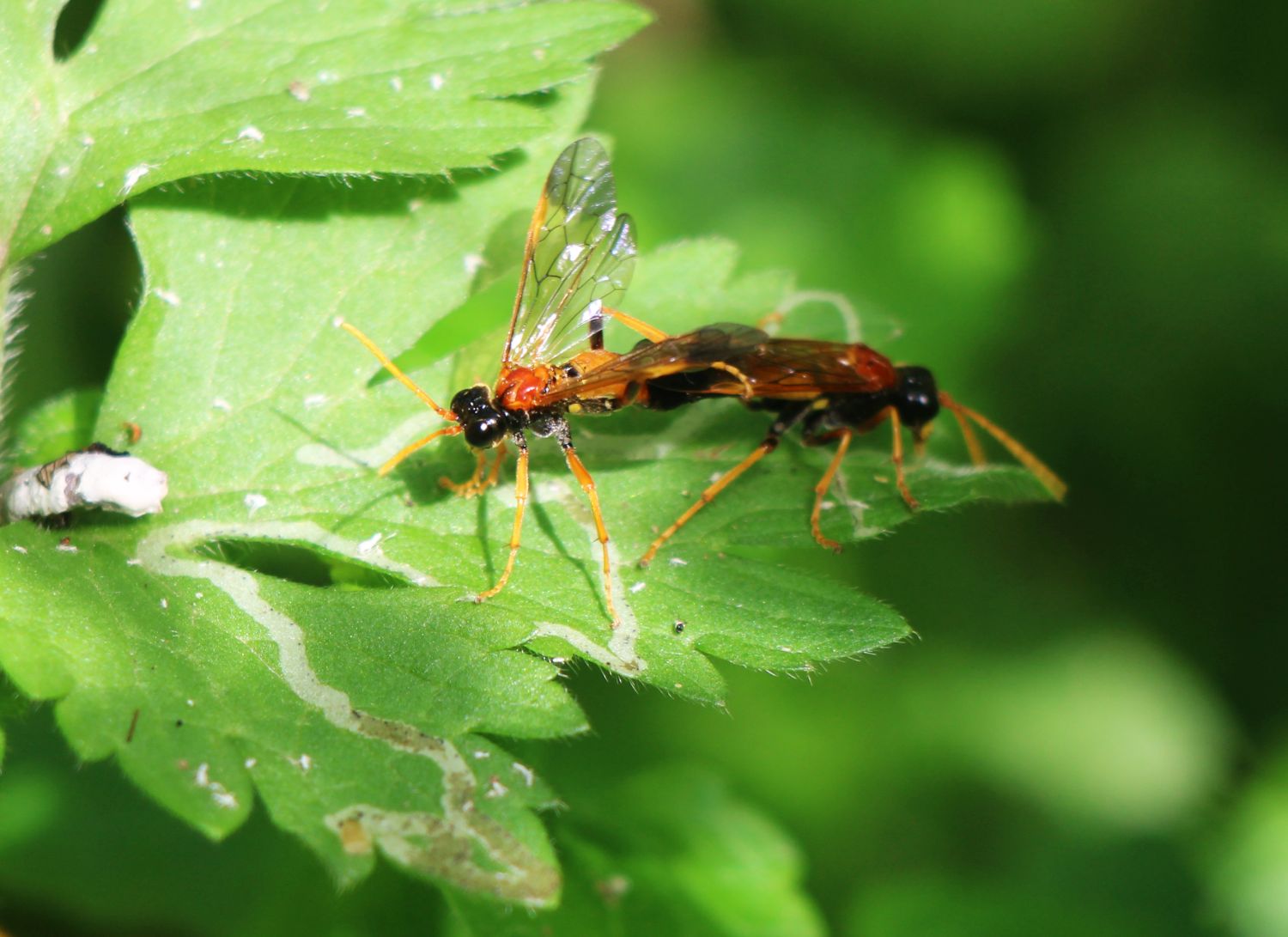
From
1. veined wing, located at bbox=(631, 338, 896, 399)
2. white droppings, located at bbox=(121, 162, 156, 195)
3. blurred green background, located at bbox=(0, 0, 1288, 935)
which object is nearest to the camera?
white droppings, located at bbox=(121, 162, 156, 195)

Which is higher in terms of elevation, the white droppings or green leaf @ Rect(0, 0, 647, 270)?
green leaf @ Rect(0, 0, 647, 270)

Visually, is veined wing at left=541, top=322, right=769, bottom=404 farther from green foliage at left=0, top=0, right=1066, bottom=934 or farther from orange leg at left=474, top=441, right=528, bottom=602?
orange leg at left=474, top=441, right=528, bottom=602

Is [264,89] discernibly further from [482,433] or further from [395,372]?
[482,433]

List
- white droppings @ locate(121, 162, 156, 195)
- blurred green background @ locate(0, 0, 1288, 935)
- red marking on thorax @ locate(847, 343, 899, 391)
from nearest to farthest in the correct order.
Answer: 1. white droppings @ locate(121, 162, 156, 195)
2. red marking on thorax @ locate(847, 343, 899, 391)
3. blurred green background @ locate(0, 0, 1288, 935)

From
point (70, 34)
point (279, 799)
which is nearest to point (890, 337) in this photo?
point (279, 799)

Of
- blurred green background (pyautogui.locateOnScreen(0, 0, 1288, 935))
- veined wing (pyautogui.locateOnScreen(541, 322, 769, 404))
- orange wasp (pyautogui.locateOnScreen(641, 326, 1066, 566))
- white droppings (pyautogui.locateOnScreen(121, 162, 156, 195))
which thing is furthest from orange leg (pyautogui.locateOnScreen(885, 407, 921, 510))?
white droppings (pyautogui.locateOnScreen(121, 162, 156, 195))

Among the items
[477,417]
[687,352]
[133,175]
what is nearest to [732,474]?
[687,352]

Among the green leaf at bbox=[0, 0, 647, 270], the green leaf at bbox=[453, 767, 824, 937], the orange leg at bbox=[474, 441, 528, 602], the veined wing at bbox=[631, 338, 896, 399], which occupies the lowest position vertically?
the green leaf at bbox=[453, 767, 824, 937]
